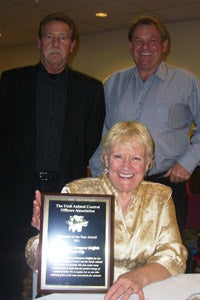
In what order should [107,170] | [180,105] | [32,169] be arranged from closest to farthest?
[107,170] → [32,169] → [180,105]

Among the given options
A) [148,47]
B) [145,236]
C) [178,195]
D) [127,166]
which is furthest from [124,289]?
[148,47]

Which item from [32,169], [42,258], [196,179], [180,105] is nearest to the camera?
[42,258]

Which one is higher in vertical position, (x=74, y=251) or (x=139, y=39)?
(x=139, y=39)

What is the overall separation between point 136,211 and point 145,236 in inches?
5.2

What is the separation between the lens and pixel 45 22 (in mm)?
3033

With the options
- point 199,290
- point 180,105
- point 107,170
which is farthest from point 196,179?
point 199,290

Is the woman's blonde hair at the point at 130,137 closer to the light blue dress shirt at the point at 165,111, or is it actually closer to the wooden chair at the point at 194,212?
the light blue dress shirt at the point at 165,111

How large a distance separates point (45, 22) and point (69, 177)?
3.58ft

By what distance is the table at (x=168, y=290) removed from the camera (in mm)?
1611

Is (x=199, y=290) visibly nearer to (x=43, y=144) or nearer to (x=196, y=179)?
(x=43, y=144)

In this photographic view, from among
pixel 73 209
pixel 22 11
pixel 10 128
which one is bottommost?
pixel 73 209

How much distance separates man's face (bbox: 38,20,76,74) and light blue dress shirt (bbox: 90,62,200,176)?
553mm

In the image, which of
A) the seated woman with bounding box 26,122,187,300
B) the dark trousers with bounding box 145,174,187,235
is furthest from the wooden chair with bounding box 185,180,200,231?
the seated woman with bounding box 26,122,187,300

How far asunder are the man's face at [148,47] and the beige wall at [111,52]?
16.0ft
